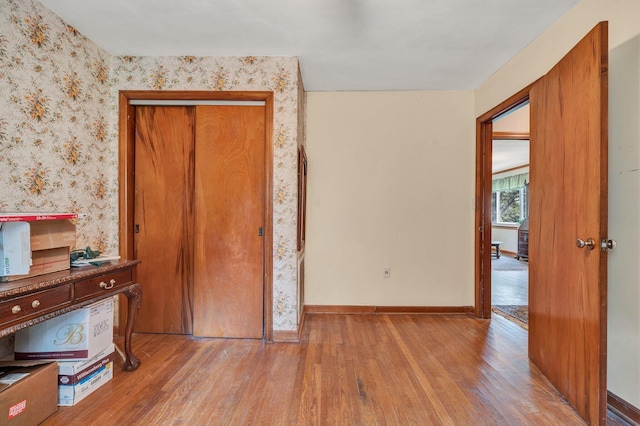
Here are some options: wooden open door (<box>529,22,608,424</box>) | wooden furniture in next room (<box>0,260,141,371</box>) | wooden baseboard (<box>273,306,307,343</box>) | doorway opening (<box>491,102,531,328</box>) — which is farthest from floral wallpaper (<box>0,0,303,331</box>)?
doorway opening (<box>491,102,531,328</box>)

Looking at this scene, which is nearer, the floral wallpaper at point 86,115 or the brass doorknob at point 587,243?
the brass doorknob at point 587,243

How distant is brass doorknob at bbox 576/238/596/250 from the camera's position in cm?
146

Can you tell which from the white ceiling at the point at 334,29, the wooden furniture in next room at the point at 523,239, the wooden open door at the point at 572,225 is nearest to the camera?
the wooden open door at the point at 572,225

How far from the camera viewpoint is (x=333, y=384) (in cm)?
181

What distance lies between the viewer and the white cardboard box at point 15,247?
1.32m

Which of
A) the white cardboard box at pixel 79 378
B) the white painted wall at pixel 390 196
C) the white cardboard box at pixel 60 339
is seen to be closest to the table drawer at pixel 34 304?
the white cardboard box at pixel 60 339

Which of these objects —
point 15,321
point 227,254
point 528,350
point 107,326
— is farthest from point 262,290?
point 528,350

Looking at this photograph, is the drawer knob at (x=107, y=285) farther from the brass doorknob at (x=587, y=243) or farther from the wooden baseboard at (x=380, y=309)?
the brass doorknob at (x=587, y=243)

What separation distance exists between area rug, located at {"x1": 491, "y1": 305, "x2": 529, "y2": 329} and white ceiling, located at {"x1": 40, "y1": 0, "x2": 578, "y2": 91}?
8.23 ft

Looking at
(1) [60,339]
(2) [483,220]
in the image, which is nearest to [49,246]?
(1) [60,339]

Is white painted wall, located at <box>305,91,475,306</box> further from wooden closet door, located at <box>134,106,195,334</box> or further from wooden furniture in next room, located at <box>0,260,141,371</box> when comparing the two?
wooden furniture in next room, located at <box>0,260,141,371</box>

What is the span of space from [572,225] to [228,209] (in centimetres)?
241

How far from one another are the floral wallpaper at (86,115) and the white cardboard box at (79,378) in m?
0.96

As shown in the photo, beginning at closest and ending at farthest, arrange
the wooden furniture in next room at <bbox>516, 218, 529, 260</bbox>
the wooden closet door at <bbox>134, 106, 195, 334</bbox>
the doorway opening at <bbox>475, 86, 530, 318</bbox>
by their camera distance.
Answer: the wooden closet door at <bbox>134, 106, 195, 334</bbox> < the doorway opening at <bbox>475, 86, 530, 318</bbox> < the wooden furniture in next room at <bbox>516, 218, 529, 260</bbox>
